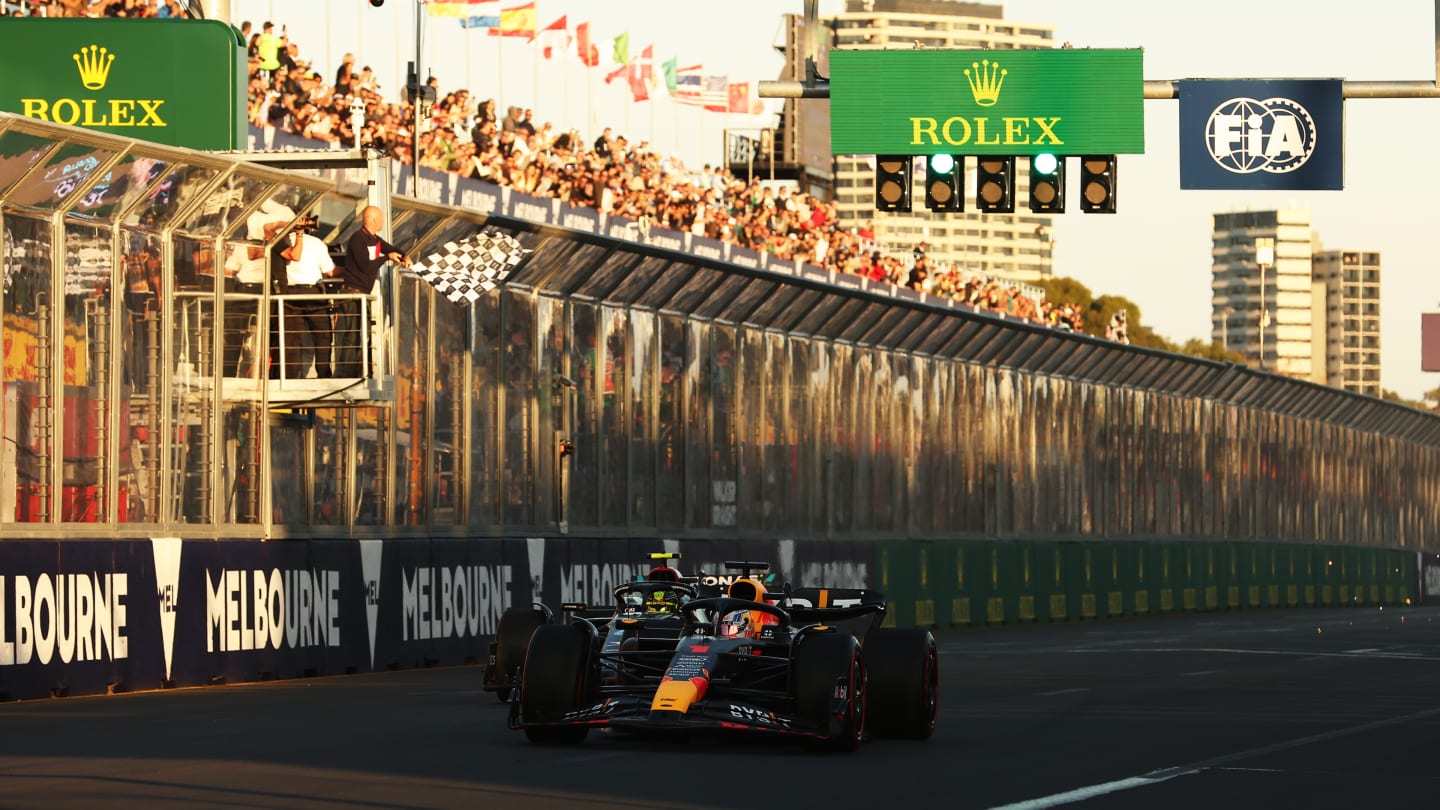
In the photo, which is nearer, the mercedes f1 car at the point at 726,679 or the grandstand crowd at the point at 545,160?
the mercedes f1 car at the point at 726,679

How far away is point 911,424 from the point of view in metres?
41.7

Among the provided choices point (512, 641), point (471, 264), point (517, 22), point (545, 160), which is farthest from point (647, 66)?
point (512, 641)

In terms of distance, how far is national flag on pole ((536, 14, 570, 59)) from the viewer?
167 feet

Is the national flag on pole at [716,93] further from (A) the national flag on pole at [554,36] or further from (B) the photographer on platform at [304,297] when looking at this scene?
(B) the photographer on platform at [304,297]

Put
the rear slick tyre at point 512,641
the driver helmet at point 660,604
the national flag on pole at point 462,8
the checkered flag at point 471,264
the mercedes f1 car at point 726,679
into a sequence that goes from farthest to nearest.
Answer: the national flag on pole at point 462,8, the checkered flag at point 471,264, the rear slick tyre at point 512,641, the driver helmet at point 660,604, the mercedes f1 car at point 726,679

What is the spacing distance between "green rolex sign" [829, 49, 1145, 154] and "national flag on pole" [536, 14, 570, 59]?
2477 cm

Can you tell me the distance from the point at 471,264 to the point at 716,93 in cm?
3574

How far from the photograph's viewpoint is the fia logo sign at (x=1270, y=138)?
26281mm

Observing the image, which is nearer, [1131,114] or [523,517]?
[1131,114]

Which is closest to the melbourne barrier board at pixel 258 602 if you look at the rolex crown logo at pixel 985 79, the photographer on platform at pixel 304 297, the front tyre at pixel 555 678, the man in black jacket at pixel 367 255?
the photographer on platform at pixel 304 297

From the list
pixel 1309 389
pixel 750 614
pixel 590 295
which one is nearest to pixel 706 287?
pixel 590 295

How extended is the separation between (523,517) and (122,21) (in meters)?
8.30

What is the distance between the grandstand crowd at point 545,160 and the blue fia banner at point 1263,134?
396 inches

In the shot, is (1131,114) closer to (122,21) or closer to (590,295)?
(590,295)
